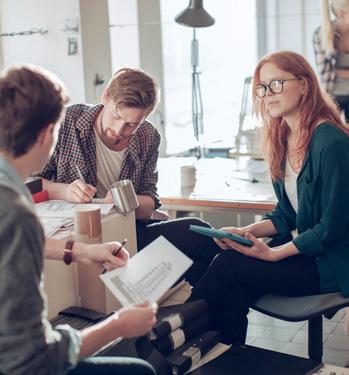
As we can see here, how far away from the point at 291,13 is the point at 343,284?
3.70 m

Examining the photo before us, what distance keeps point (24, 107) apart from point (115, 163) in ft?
4.51

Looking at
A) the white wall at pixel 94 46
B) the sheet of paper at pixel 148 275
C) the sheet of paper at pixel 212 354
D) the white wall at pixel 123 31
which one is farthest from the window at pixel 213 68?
the sheet of paper at pixel 148 275

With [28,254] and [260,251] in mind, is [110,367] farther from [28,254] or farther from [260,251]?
[260,251]

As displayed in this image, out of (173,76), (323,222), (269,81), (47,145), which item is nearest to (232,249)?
(323,222)

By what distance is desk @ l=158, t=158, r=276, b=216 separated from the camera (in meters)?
3.05

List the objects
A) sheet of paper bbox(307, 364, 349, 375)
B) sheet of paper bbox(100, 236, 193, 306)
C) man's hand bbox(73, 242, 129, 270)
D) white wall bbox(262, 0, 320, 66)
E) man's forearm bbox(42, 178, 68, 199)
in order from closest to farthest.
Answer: sheet of paper bbox(100, 236, 193, 306), man's hand bbox(73, 242, 129, 270), sheet of paper bbox(307, 364, 349, 375), man's forearm bbox(42, 178, 68, 199), white wall bbox(262, 0, 320, 66)

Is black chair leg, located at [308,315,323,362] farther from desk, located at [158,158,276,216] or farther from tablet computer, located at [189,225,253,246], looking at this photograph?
desk, located at [158,158,276,216]

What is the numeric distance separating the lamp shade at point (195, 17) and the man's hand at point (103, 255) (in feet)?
6.94

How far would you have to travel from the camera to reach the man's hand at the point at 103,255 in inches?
74.4

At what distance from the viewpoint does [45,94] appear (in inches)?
59.7

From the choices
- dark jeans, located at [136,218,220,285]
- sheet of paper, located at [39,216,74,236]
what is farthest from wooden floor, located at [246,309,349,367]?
sheet of paper, located at [39,216,74,236]

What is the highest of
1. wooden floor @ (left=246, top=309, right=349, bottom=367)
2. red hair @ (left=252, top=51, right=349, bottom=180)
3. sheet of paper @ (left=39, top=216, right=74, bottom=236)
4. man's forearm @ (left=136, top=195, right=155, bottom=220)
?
red hair @ (left=252, top=51, right=349, bottom=180)

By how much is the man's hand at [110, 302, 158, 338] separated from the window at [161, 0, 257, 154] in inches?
156

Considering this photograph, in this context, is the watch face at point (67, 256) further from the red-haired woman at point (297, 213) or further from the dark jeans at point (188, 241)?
the dark jeans at point (188, 241)
